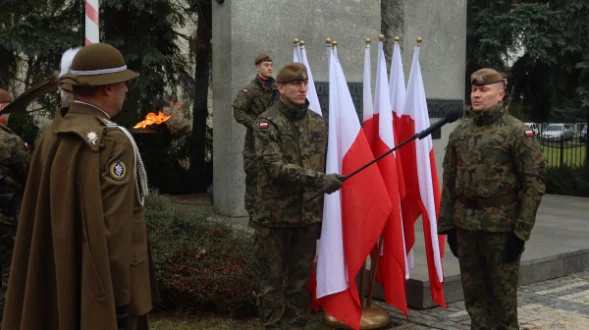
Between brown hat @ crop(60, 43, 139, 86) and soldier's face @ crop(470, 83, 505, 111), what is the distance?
2.55 metres

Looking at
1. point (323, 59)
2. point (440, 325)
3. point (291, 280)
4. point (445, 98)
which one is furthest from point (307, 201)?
point (445, 98)

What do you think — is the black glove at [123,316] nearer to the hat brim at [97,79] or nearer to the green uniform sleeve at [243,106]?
the hat brim at [97,79]

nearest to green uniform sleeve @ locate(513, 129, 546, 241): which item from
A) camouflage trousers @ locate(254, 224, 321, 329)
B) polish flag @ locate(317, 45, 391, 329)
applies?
polish flag @ locate(317, 45, 391, 329)

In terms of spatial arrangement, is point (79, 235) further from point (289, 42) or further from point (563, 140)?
point (563, 140)

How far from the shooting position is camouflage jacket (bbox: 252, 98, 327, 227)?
4793 mm

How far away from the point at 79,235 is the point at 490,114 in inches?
115

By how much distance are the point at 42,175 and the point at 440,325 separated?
149 inches

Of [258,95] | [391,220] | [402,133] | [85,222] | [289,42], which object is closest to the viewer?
[85,222]

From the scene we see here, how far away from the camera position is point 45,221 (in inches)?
123

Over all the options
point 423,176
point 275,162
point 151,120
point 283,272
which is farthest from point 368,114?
point 151,120

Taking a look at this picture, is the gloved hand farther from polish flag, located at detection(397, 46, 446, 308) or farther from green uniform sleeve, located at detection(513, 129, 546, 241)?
polish flag, located at detection(397, 46, 446, 308)

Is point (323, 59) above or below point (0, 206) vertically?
above

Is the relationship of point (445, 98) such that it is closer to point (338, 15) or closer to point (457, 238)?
point (338, 15)

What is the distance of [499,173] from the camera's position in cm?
470
